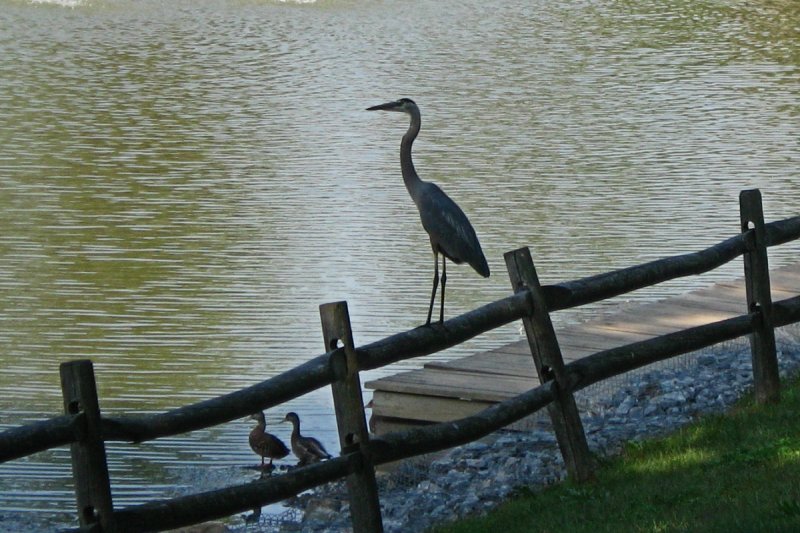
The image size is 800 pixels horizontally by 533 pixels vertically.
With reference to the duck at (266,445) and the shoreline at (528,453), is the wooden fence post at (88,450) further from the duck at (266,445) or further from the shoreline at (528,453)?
the duck at (266,445)

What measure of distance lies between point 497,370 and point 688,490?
3097 mm

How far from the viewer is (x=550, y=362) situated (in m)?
6.30

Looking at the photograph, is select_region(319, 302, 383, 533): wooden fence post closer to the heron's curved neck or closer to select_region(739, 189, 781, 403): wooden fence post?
the heron's curved neck

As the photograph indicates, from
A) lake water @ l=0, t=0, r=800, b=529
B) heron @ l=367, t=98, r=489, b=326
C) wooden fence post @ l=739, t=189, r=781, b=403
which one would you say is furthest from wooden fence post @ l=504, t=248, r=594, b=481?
lake water @ l=0, t=0, r=800, b=529

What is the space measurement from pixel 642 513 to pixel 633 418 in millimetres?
2666

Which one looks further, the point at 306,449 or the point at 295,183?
the point at 295,183

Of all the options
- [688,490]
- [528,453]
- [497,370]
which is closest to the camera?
→ [688,490]

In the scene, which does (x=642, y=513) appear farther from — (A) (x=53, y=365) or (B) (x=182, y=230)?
(B) (x=182, y=230)

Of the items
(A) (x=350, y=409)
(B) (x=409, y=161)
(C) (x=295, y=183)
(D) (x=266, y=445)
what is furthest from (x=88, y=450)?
(C) (x=295, y=183)

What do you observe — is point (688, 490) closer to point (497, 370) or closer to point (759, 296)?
point (759, 296)

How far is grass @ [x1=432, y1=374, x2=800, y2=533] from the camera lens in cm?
539

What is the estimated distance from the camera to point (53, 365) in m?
10.9

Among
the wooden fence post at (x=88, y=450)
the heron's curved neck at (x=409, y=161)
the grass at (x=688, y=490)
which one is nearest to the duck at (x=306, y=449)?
the heron's curved neck at (x=409, y=161)

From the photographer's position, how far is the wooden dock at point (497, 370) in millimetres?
8523
